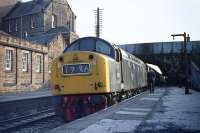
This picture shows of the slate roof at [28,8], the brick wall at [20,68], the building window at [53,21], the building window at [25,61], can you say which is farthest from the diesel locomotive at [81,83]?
the building window at [53,21]

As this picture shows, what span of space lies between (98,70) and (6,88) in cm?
1930

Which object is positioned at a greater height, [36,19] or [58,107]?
[36,19]

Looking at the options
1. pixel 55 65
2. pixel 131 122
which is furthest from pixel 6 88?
pixel 131 122

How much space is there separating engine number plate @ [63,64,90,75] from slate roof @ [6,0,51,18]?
46655 mm

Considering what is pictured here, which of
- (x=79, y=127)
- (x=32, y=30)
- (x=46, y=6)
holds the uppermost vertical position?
(x=46, y=6)

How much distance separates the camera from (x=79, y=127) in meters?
8.55

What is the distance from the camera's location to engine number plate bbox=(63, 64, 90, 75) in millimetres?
12509

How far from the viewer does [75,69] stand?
41.3 feet

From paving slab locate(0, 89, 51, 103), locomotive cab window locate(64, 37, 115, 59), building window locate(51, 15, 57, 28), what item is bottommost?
paving slab locate(0, 89, 51, 103)

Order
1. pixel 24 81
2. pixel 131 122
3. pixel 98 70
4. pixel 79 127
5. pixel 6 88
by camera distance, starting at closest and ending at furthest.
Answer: pixel 79 127 → pixel 131 122 → pixel 98 70 → pixel 6 88 → pixel 24 81

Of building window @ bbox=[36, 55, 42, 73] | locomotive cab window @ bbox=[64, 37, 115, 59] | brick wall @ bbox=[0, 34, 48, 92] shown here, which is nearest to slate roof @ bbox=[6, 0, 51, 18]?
building window @ bbox=[36, 55, 42, 73]

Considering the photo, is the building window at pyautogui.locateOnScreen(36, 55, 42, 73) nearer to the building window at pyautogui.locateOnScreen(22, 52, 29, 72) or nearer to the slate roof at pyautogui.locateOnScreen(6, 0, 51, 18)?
the building window at pyautogui.locateOnScreen(22, 52, 29, 72)

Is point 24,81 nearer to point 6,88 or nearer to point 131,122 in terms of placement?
point 6,88

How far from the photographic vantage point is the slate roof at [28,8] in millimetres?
59531
